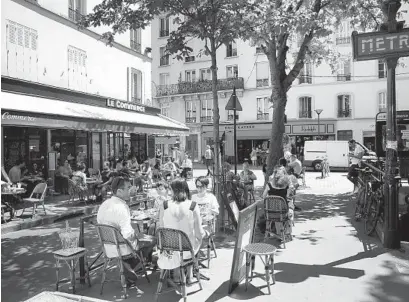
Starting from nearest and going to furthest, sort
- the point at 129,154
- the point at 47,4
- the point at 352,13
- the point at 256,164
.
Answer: the point at 352,13 < the point at 47,4 < the point at 129,154 < the point at 256,164

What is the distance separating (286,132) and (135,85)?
14.8 metres

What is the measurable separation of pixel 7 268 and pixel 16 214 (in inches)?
186

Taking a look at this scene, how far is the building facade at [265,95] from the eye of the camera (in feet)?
94.5

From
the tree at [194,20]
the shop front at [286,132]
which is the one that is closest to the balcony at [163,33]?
the shop front at [286,132]

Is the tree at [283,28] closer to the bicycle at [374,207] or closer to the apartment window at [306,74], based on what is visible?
the bicycle at [374,207]

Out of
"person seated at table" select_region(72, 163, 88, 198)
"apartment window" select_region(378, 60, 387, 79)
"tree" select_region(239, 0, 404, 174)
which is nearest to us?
"tree" select_region(239, 0, 404, 174)

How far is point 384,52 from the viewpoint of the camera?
19.5 ft

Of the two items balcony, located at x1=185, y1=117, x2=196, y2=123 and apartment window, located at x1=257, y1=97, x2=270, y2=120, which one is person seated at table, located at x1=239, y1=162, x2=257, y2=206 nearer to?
apartment window, located at x1=257, y1=97, x2=270, y2=120

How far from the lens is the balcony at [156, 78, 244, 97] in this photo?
32656 millimetres

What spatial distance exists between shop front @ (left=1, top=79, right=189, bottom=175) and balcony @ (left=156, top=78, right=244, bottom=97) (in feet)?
44.0

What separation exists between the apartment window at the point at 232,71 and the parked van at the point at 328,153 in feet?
40.6

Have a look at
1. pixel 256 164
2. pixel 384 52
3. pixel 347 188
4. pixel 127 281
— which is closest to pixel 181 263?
pixel 127 281

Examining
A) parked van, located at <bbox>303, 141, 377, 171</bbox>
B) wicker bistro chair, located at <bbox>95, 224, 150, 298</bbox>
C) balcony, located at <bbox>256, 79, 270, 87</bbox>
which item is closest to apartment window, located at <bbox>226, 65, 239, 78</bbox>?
balcony, located at <bbox>256, 79, 270, 87</bbox>

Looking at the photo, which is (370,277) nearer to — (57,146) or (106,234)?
(106,234)
